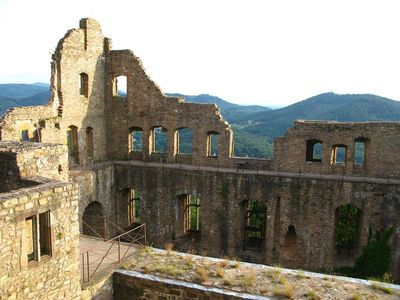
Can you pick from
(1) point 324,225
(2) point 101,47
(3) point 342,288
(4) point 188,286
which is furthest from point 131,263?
(2) point 101,47

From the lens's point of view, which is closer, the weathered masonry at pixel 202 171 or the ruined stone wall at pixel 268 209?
the ruined stone wall at pixel 268 209

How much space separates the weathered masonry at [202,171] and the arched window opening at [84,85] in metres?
0.05

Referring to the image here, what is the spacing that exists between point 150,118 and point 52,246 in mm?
11766

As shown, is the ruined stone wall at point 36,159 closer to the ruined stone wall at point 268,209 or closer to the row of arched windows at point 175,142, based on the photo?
the ruined stone wall at point 268,209

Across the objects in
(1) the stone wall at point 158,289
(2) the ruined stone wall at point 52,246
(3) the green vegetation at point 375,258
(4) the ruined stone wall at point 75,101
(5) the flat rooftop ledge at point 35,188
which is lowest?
(3) the green vegetation at point 375,258

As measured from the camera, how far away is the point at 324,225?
53.3 ft

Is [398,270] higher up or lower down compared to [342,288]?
lower down

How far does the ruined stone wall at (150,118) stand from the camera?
1808 centimetres

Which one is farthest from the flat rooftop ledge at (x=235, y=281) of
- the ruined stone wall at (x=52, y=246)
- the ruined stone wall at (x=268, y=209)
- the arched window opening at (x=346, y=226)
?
the arched window opening at (x=346, y=226)

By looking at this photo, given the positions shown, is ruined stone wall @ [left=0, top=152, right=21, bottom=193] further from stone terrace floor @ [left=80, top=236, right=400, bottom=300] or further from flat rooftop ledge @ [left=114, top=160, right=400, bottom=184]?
flat rooftop ledge @ [left=114, top=160, right=400, bottom=184]

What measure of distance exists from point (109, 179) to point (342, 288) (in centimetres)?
1242

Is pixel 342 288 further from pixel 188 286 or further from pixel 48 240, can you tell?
pixel 48 240

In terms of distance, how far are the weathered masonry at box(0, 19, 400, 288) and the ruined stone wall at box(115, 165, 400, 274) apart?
0.04m

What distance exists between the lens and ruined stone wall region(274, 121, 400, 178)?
621 inches
